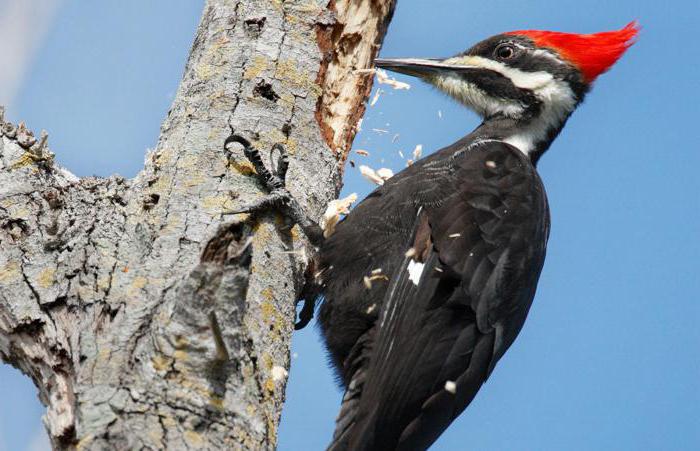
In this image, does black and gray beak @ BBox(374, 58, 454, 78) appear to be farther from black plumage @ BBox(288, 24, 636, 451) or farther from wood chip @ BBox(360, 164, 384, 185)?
wood chip @ BBox(360, 164, 384, 185)

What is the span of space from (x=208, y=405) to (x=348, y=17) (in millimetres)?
1782

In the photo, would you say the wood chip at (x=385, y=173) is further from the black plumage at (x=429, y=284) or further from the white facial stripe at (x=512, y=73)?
the white facial stripe at (x=512, y=73)

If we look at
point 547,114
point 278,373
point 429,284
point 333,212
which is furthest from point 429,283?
point 547,114

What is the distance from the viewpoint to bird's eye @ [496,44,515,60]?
381 centimetres

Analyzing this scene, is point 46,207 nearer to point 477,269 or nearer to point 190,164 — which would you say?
point 190,164

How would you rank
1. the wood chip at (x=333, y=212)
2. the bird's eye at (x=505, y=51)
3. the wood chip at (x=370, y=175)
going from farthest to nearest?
the bird's eye at (x=505, y=51)
the wood chip at (x=370, y=175)
the wood chip at (x=333, y=212)

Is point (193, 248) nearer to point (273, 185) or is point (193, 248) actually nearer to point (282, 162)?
point (273, 185)

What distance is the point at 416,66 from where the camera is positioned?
12.2 feet

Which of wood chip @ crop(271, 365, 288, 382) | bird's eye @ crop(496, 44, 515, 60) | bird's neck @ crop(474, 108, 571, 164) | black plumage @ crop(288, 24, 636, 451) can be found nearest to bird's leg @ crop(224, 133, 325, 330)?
black plumage @ crop(288, 24, 636, 451)

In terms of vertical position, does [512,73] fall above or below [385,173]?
above

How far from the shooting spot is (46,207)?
243 cm

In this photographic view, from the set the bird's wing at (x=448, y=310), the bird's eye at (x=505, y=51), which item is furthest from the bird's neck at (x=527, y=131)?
the bird's wing at (x=448, y=310)

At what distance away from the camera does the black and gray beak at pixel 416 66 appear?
11.7ft

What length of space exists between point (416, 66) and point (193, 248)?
185cm
